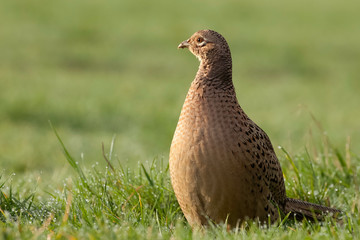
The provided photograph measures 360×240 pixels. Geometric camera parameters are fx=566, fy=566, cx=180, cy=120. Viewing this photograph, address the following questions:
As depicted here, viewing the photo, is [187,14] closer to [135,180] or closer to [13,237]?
[135,180]

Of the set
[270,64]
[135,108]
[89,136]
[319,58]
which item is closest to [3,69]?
[135,108]

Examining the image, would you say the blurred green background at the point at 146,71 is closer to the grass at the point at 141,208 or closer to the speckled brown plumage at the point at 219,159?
the grass at the point at 141,208

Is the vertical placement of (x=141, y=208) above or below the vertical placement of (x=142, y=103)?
above

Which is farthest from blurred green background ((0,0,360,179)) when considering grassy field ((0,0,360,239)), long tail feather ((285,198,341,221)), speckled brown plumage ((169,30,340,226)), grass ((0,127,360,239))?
long tail feather ((285,198,341,221))

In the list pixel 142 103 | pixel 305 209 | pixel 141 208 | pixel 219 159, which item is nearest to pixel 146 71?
pixel 142 103

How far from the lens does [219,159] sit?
3.39 metres

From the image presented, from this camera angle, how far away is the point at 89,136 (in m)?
8.94

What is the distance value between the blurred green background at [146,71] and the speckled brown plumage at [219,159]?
209 centimetres

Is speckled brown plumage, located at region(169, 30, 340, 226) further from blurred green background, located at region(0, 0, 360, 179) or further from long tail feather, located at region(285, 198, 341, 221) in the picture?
blurred green background, located at region(0, 0, 360, 179)

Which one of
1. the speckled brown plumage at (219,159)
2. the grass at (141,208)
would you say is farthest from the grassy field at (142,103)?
the speckled brown plumage at (219,159)

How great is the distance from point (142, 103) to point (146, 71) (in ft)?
20.7

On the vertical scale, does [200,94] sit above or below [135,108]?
above

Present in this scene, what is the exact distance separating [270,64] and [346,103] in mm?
5216

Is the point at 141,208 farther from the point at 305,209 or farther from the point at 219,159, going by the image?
the point at 305,209
